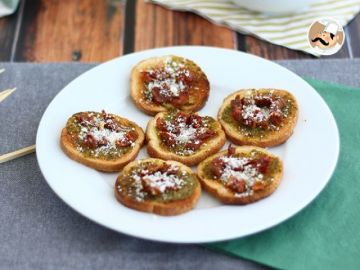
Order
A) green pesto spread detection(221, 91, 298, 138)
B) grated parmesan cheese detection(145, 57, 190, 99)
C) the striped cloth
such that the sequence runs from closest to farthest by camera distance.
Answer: green pesto spread detection(221, 91, 298, 138) < grated parmesan cheese detection(145, 57, 190, 99) < the striped cloth

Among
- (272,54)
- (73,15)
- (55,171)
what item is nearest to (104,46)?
(73,15)

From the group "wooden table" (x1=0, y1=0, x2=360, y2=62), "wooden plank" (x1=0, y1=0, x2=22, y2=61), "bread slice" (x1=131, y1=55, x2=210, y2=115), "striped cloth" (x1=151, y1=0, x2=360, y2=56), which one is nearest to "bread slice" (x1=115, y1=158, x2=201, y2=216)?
"bread slice" (x1=131, y1=55, x2=210, y2=115)

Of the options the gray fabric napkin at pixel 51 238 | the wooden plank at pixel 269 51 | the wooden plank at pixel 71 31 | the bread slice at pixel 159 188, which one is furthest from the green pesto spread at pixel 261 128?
the wooden plank at pixel 71 31

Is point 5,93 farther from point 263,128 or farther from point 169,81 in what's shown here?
point 263,128

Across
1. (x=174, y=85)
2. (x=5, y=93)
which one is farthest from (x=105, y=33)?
(x=174, y=85)

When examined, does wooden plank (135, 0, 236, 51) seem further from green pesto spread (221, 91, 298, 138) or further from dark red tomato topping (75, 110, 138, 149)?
dark red tomato topping (75, 110, 138, 149)

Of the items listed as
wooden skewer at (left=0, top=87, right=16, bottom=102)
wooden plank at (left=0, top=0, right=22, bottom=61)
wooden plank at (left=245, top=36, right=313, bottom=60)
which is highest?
wooden plank at (left=245, top=36, right=313, bottom=60)
